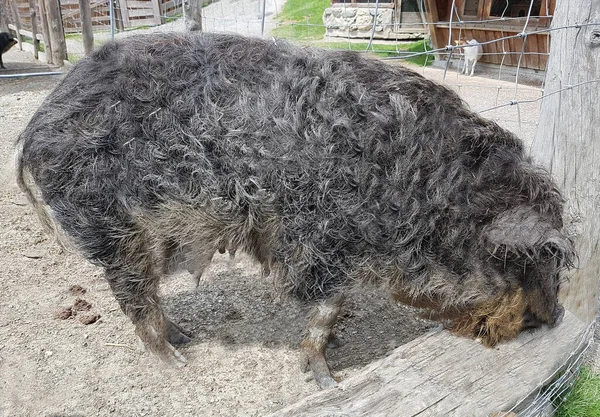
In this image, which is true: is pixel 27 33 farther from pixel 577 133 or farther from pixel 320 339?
pixel 577 133

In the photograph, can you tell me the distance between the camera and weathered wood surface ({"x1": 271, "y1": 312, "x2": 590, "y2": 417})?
84.2 inches

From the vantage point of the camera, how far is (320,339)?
291 cm

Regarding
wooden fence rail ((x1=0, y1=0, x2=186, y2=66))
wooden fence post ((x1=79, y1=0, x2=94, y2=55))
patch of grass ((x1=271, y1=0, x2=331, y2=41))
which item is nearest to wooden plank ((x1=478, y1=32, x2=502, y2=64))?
patch of grass ((x1=271, y1=0, x2=331, y2=41))

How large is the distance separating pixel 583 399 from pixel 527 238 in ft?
Result: 3.50

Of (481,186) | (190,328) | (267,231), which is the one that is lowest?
(190,328)

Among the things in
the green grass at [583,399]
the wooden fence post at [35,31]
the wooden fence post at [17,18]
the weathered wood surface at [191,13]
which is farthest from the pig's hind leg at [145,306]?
the wooden fence post at [17,18]

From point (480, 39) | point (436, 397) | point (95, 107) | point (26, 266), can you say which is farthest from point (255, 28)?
point (436, 397)

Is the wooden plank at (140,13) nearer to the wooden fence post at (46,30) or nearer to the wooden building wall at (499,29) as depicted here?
the wooden fence post at (46,30)

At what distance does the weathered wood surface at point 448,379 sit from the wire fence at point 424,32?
11.0ft

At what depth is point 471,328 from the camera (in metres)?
2.51

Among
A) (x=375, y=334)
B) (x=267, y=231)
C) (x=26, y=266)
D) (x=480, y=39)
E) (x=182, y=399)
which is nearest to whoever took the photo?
(x=267, y=231)

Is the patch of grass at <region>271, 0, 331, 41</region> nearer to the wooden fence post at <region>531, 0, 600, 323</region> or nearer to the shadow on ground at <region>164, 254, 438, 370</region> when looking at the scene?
the shadow on ground at <region>164, 254, 438, 370</region>

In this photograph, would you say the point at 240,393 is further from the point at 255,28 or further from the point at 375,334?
the point at 255,28

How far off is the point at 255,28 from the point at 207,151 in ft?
40.8
